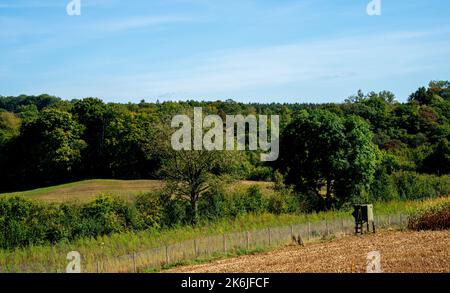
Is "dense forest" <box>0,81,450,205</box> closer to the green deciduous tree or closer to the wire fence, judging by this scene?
the green deciduous tree

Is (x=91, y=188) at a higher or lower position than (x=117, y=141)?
lower

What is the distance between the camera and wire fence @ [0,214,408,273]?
2219 cm

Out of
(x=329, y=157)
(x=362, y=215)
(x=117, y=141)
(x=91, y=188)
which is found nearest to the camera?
(x=362, y=215)

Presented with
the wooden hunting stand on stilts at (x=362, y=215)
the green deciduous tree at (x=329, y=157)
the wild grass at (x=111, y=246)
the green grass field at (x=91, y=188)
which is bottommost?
the green grass field at (x=91, y=188)

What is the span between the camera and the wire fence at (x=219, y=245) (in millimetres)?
22188

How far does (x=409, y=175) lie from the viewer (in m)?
52.8

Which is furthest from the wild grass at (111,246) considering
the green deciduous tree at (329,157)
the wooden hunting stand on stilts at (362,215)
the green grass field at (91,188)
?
the green grass field at (91,188)

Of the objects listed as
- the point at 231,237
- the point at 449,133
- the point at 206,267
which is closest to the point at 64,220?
the point at 231,237

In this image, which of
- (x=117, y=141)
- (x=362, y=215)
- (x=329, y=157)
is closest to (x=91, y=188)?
(x=117, y=141)

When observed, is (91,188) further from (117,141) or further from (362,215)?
(362,215)

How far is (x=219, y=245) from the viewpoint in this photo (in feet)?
85.3

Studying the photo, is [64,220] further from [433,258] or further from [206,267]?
[433,258]

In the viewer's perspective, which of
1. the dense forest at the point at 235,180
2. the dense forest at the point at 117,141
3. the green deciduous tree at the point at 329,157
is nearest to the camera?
the dense forest at the point at 235,180

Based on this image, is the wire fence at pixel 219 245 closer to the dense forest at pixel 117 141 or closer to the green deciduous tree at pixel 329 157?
the green deciduous tree at pixel 329 157
